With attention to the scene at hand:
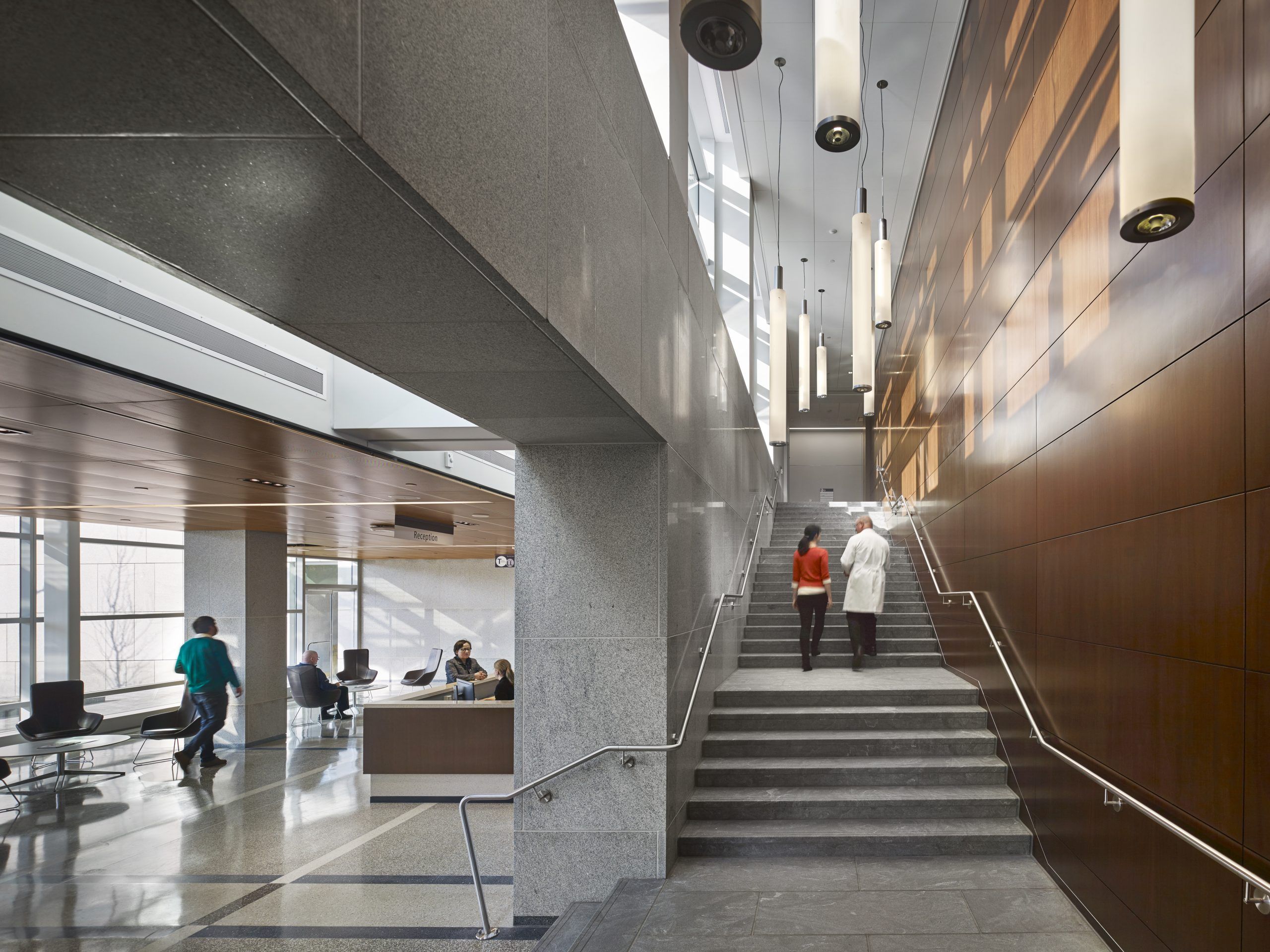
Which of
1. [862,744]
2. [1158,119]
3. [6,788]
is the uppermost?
[1158,119]

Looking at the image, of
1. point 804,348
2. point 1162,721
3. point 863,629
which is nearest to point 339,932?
point 1162,721

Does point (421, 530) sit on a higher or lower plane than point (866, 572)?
higher

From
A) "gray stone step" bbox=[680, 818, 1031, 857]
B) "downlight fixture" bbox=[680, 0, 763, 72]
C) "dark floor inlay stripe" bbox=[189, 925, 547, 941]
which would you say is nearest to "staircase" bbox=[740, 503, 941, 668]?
"gray stone step" bbox=[680, 818, 1031, 857]

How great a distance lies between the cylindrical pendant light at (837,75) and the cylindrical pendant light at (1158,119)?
45.3 inches

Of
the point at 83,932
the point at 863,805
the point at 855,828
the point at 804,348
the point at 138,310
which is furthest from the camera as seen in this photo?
the point at 804,348

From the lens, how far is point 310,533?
51.4ft

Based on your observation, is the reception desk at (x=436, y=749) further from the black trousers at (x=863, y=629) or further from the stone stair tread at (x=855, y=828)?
the stone stair tread at (x=855, y=828)

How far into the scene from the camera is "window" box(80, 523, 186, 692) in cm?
1458

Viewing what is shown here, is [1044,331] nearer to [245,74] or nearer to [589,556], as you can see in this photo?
[589,556]

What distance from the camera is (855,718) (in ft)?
22.6

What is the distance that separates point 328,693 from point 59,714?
4.65 meters

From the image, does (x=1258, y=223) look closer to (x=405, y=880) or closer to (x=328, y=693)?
(x=405, y=880)

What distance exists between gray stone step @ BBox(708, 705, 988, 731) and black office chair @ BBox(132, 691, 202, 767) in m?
7.54

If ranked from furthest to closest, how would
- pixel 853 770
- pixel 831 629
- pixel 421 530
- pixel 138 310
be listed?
pixel 421 530, pixel 831 629, pixel 853 770, pixel 138 310
